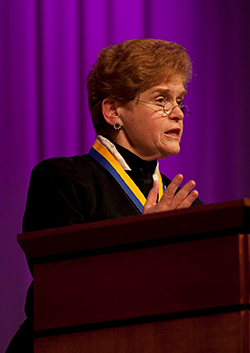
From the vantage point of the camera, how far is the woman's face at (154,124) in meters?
2.08

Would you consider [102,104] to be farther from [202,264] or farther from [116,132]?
[202,264]

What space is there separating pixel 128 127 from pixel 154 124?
0.11 metres

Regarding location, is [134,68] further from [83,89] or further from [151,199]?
[83,89]

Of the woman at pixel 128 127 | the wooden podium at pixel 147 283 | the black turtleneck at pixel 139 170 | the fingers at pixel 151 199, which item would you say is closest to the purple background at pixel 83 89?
the woman at pixel 128 127

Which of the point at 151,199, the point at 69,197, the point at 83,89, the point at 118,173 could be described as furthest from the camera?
the point at 83,89

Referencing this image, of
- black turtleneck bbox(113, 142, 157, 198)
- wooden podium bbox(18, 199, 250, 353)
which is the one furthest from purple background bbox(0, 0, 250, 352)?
wooden podium bbox(18, 199, 250, 353)

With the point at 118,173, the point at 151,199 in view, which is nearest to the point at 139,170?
the point at 118,173

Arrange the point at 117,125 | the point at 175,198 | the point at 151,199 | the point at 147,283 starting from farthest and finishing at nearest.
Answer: the point at 117,125 < the point at 151,199 < the point at 175,198 < the point at 147,283

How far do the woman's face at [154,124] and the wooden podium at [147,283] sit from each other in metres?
0.83

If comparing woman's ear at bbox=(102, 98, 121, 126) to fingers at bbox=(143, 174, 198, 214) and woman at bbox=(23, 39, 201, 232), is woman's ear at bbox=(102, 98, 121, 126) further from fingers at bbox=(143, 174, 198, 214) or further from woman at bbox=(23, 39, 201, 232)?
fingers at bbox=(143, 174, 198, 214)

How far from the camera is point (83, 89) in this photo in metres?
3.09

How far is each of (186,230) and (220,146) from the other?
2.27 m

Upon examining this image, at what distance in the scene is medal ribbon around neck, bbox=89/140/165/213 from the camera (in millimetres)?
1985

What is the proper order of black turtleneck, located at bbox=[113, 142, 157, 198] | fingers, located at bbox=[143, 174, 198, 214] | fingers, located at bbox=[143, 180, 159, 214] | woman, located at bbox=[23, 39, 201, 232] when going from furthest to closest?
black turtleneck, located at bbox=[113, 142, 157, 198] < woman, located at bbox=[23, 39, 201, 232] < fingers, located at bbox=[143, 180, 159, 214] < fingers, located at bbox=[143, 174, 198, 214]
